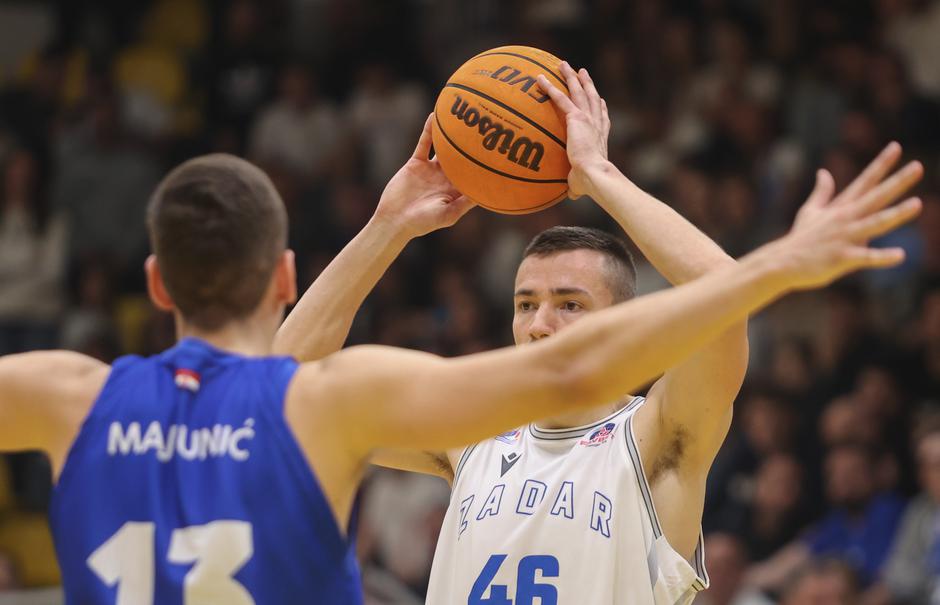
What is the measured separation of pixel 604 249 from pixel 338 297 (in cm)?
89

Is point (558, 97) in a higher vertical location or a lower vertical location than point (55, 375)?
higher

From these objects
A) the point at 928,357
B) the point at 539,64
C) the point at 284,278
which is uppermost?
the point at 539,64

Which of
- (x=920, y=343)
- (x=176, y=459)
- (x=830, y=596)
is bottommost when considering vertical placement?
(x=830, y=596)

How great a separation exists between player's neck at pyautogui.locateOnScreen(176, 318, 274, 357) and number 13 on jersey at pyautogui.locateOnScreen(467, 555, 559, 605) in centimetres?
133

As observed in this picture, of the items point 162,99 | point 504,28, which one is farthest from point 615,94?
point 162,99

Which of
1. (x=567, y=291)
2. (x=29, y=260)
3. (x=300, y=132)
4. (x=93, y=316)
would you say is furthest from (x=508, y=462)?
(x=300, y=132)

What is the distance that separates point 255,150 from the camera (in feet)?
44.3

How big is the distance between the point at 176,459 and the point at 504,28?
38.9 feet

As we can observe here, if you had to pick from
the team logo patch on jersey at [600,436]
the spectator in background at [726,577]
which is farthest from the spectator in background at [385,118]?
the team logo patch on jersey at [600,436]

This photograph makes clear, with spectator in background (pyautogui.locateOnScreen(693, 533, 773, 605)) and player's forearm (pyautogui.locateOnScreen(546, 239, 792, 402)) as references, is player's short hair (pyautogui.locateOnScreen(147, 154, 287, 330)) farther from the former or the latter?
spectator in background (pyautogui.locateOnScreen(693, 533, 773, 605))

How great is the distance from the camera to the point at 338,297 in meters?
4.29

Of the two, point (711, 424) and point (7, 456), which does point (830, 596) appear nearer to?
point (711, 424)

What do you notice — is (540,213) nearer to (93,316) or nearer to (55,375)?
(93,316)

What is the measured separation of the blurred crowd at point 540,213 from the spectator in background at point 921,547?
2 centimetres
